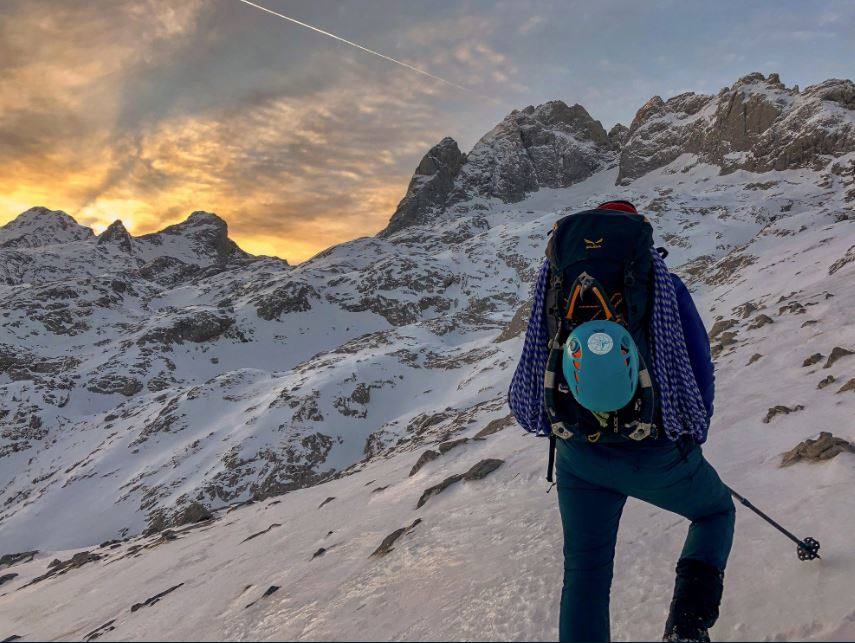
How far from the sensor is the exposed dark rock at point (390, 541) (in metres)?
6.71

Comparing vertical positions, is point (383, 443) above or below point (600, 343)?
below

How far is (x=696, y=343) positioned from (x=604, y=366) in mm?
823

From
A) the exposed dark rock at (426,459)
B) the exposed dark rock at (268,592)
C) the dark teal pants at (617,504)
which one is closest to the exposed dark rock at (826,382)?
the dark teal pants at (617,504)

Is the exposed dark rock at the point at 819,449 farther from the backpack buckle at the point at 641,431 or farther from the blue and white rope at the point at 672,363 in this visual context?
the backpack buckle at the point at 641,431

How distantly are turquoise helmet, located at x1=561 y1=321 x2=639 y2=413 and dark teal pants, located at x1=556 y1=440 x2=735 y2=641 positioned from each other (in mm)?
361

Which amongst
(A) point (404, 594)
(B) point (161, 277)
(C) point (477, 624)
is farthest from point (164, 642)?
(B) point (161, 277)

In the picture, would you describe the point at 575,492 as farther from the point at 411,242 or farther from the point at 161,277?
the point at 161,277

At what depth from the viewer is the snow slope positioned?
4367mm

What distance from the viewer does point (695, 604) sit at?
262cm

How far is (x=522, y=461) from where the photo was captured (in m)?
9.20

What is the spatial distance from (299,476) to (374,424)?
9.36m

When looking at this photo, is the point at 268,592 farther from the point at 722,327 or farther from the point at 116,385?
the point at 116,385

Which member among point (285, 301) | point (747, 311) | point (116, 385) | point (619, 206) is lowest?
point (747, 311)

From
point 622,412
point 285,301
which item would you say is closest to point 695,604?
point 622,412
